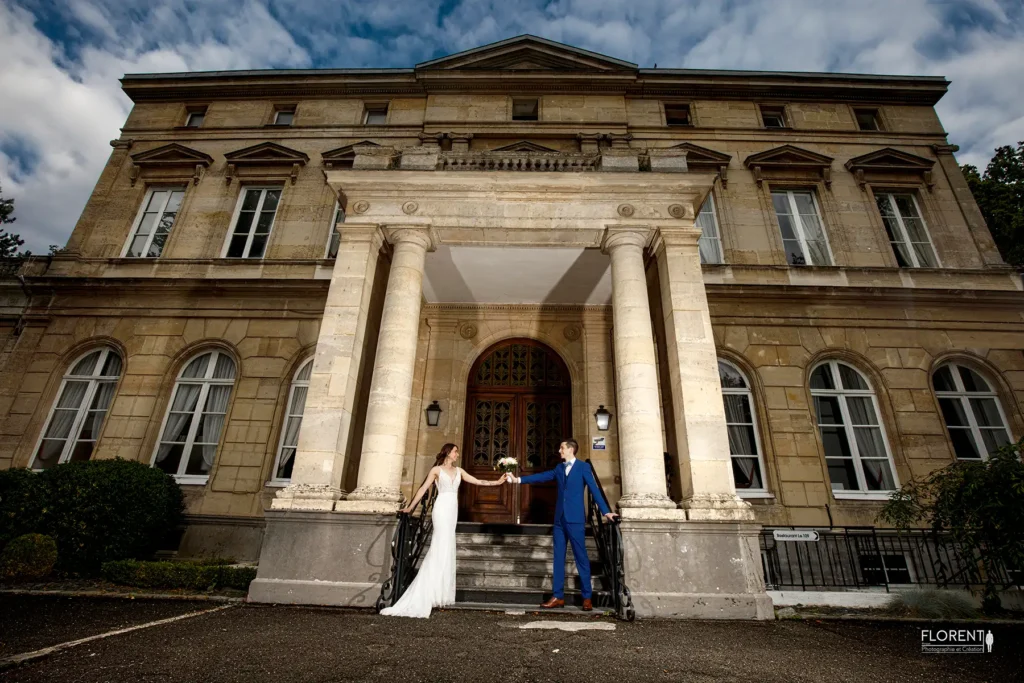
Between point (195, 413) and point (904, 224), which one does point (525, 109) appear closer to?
point (904, 224)

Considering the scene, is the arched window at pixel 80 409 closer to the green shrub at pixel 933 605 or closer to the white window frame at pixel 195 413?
the white window frame at pixel 195 413

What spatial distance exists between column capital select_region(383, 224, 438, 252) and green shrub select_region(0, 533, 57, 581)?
679cm

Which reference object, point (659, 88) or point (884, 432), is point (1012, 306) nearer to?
point (884, 432)

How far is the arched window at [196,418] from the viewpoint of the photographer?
10.4 metres

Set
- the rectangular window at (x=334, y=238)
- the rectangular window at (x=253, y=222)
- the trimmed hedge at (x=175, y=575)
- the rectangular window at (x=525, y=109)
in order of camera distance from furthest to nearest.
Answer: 1. the rectangular window at (x=525, y=109)
2. the rectangular window at (x=253, y=222)
3. the rectangular window at (x=334, y=238)
4. the trimmed hedge at (x=175, y=575)

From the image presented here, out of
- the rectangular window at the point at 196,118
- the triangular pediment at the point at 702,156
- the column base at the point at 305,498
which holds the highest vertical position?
the rectangular window at the point at 196,118

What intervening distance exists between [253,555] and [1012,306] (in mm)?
17505

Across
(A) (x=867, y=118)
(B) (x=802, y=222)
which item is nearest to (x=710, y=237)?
(B) (x=802, y=222)

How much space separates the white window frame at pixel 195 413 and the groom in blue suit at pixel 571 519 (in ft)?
26.4

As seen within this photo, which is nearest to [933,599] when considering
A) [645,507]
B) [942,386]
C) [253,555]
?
[645,507]

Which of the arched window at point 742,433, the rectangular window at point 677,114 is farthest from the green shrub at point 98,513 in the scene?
the rectangular window at point 677,114

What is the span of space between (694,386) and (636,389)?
84 cm

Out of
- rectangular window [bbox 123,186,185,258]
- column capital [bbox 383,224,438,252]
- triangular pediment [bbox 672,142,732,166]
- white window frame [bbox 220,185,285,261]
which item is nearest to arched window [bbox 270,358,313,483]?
white window frame [bbox 220,185,285,261]

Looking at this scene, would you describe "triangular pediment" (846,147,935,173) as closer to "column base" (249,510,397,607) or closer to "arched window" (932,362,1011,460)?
"arched window" (932,362,1011,460)
